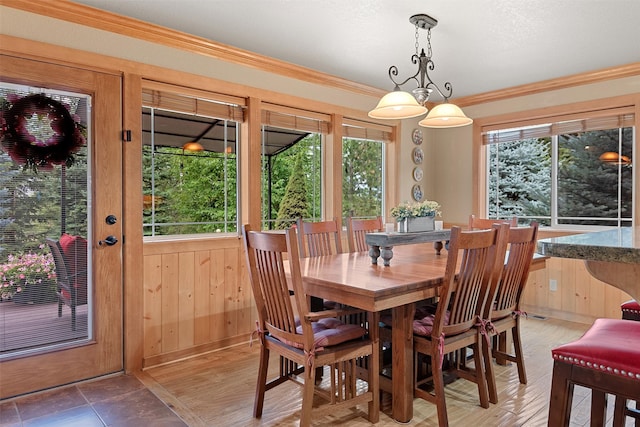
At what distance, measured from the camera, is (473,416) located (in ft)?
7.52

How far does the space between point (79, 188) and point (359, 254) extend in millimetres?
1950

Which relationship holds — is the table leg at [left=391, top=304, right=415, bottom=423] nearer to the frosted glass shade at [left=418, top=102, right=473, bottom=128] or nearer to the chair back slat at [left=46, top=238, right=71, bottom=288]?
the frosted glass shade at [left=418, top=102, right=473, bottom=128]

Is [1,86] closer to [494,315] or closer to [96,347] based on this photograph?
[96,347]

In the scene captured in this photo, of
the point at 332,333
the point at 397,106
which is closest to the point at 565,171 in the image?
the point at 397,106

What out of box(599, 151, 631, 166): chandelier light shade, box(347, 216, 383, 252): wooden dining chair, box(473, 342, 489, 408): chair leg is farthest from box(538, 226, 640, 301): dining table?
box(599, 151, 631, 166): chandelier light shade

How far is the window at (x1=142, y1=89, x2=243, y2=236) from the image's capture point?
3.12m

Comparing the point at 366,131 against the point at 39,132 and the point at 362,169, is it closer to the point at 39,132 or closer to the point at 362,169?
the point at 362,169

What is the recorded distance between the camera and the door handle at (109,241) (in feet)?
9.08

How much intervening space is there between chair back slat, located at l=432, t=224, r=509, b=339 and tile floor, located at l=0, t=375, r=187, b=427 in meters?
1.51

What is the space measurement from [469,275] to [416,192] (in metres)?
2.97

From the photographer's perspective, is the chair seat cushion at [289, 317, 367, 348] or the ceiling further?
the ceiling

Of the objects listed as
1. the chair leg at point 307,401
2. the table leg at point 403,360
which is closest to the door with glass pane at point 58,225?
the chair leg at point 307,401

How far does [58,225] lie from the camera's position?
8.64 feet

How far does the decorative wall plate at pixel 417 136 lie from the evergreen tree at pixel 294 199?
5.25ft
